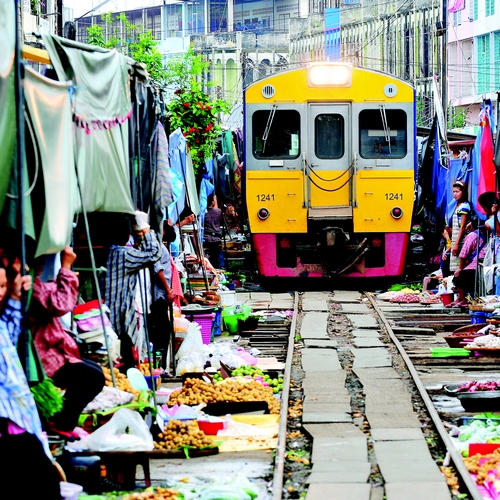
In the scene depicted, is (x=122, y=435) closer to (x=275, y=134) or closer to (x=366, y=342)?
(x=366, y=342)

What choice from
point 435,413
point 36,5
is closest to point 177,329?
point 435,413

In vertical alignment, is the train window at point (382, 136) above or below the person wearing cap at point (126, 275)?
above

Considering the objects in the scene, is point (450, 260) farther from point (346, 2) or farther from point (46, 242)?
point (346, 2)

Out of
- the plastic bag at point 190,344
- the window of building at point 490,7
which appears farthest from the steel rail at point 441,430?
the window of building at point 490,7

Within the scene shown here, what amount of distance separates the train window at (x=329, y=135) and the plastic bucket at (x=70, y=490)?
38.7ft

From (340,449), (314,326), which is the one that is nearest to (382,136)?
(314,326)

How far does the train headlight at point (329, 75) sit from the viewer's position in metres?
17.0

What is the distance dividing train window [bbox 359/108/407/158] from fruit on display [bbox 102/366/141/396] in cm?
996

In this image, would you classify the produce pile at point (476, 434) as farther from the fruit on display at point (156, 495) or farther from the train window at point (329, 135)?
the train window at point (329, 135)

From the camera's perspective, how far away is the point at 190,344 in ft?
33.3

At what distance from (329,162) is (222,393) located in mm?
8901

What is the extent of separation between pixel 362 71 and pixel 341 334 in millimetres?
5548

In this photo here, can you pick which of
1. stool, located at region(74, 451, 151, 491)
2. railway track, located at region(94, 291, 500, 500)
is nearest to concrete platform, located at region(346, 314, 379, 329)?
railway track, located at region(94, 291, 500, 500)

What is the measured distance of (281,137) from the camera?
17141mm
